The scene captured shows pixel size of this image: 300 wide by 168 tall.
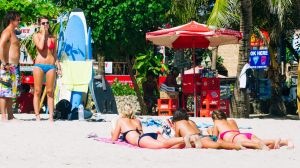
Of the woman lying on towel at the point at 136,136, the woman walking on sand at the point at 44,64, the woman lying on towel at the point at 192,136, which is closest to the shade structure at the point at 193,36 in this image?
the woman walking on sand at the point at 44,64

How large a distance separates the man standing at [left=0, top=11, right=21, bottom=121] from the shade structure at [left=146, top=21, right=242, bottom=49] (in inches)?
218

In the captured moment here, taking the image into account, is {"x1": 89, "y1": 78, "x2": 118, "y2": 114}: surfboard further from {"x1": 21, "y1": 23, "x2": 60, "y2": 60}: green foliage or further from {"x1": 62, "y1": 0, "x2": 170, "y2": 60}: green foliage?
{"x1": 21, "y1": 23, "x2": 60, "y2": 60}: green foliage

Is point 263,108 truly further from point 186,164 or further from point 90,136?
point 186,164

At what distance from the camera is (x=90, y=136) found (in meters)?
10.4

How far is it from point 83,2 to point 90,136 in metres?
11.7

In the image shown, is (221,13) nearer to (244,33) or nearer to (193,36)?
(244,33)

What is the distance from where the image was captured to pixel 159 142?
884 cm

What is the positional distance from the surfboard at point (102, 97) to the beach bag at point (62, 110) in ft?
6.07

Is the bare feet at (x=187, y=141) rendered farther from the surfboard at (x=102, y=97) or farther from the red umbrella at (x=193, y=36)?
the red umbrella at (x=193, y=36)

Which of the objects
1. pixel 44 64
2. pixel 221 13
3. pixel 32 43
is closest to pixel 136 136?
pixel 44 64

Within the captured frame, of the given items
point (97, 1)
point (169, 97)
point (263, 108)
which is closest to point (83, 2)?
point (97, 1)

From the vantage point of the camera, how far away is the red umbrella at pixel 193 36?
17.4m

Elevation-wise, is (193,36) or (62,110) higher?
(193,36)

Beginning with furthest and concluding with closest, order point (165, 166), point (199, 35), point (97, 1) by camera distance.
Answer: point (97, 1), point (199, 35), point (165, 166)
